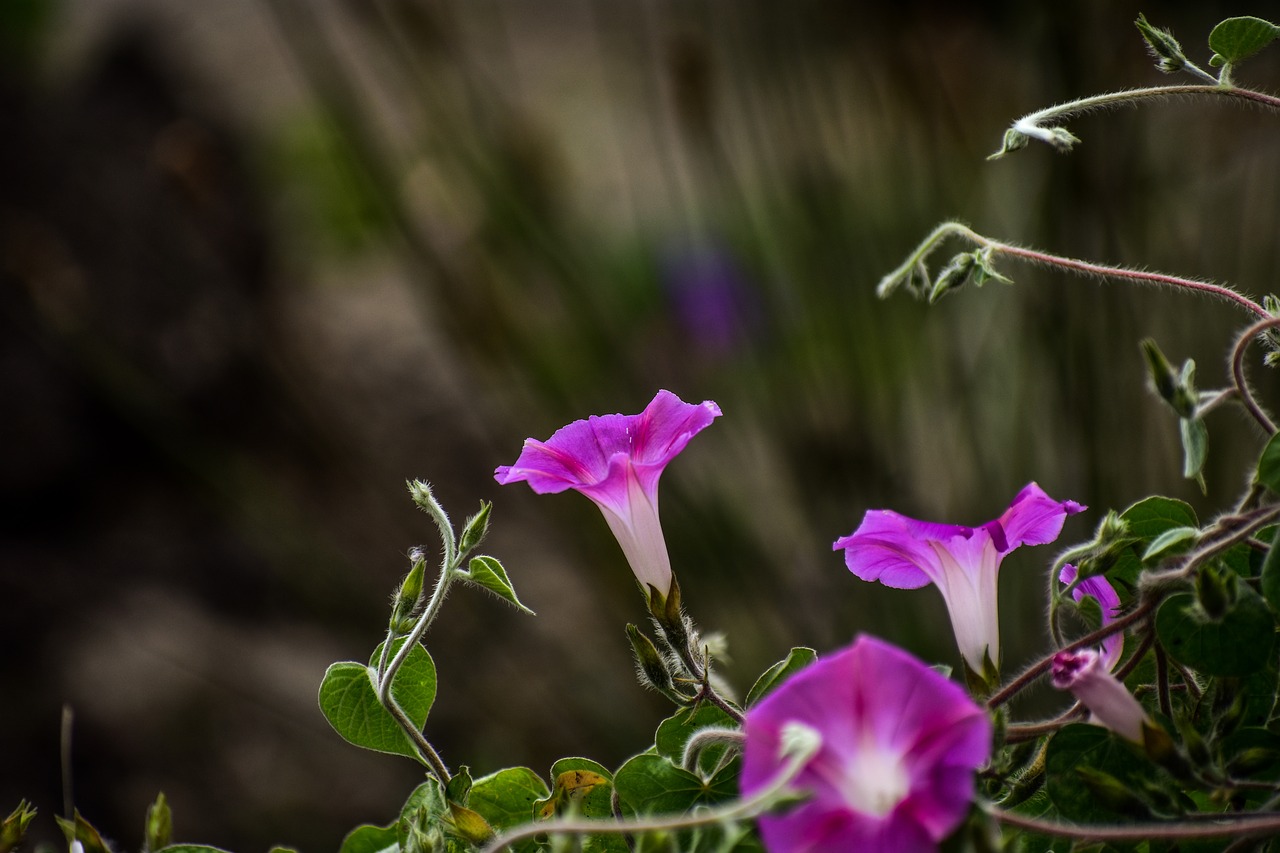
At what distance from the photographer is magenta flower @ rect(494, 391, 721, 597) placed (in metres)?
0.36

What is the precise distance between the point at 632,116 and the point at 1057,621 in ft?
7.02

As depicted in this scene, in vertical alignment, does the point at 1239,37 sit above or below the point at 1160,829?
above

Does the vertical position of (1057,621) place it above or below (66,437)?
above

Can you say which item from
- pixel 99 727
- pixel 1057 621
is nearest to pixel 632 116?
pixel 99 727

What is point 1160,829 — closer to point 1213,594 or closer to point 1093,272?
point 1213,594

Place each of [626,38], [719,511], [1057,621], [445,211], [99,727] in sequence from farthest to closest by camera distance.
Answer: [626,38] < [99,727] < [445,211] < [719,511] < [1057,621]

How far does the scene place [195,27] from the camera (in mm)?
2316

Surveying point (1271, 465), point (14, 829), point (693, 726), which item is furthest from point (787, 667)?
point (14, 829)

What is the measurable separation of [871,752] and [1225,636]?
106 mm

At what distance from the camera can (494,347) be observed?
1.32 meters

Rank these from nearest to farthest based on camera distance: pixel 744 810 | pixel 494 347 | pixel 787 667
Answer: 1. pixel 744 810
2. pixel 787 667
3. pixel 494 347

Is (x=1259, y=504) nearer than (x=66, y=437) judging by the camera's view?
Yes

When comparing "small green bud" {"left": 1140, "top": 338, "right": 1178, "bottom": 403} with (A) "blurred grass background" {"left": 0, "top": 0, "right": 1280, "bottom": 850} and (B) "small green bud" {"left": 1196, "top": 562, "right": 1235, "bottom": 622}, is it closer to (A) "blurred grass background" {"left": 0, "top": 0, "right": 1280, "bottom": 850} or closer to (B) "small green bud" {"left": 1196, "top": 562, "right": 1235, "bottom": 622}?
(B) "small green bud" {"left": 1196, "top": 562, "right": 1235, "bottom": 622}

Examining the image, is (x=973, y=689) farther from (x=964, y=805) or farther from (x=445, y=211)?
(x=445, y=211)
